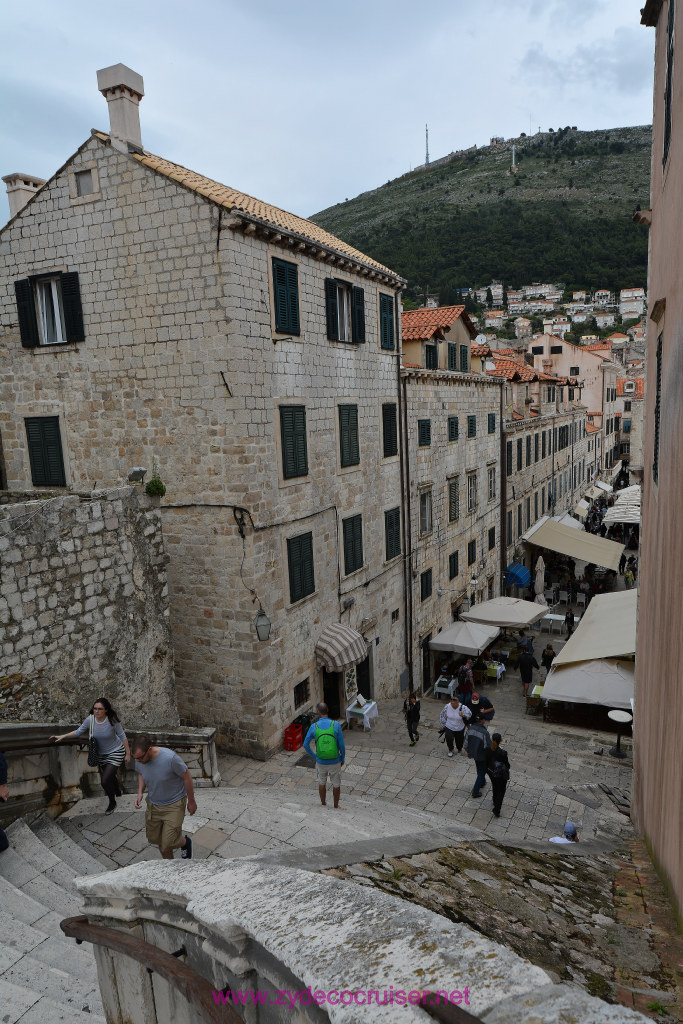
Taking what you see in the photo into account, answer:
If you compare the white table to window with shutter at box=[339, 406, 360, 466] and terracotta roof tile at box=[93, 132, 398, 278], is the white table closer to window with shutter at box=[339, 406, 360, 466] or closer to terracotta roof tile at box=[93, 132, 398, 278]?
window with shutter at box=[339, 406, 360, 466]

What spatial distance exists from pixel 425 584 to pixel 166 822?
15.8m

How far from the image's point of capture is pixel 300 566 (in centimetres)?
1359

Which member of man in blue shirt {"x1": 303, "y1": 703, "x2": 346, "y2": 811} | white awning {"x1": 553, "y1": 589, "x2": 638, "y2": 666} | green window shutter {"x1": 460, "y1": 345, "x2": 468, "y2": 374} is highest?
green window shutter {"x1": 460, "y1": 345, "x2": 468, "y2": 374}

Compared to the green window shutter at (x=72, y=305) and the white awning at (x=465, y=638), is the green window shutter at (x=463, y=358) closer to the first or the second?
the white awning at (x=465, y=638)

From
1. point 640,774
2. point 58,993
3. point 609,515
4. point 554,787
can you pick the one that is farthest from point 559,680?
point 609,515

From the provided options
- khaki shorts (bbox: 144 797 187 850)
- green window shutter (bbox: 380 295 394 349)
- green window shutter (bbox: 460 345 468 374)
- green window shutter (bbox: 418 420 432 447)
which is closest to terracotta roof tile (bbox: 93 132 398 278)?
green window shutter (bbox: 380 295 394 349)

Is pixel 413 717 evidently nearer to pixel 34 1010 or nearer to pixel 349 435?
pixel 349 435

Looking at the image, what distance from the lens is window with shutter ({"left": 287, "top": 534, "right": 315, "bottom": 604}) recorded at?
523 inches

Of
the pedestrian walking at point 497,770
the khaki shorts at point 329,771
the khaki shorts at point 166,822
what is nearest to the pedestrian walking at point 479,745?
the pedestrian walking at point 497,770

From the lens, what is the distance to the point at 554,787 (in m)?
11.8

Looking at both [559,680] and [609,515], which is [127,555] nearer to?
[559,680]

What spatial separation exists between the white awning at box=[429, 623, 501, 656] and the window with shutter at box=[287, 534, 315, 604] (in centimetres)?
751

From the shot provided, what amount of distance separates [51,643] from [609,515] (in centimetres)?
3445
